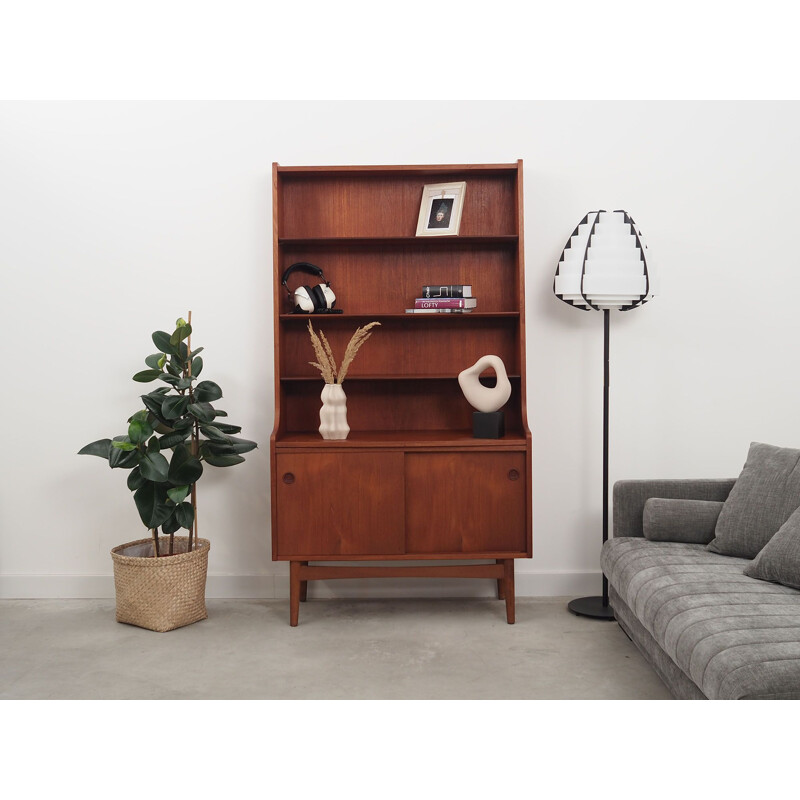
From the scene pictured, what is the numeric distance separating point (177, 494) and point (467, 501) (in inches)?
51.4

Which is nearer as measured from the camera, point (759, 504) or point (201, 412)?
point (759, 504)

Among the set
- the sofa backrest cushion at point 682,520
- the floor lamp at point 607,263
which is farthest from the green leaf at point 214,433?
the sofa backrest cushion at point 682,520

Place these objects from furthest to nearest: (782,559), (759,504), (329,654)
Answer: (329,654), (759,504), (782,559)

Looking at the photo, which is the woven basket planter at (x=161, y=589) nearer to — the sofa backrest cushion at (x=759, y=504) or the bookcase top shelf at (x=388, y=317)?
the bookcase top shelf at (x=388, y=317)

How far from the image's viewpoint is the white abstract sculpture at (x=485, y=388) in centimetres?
375

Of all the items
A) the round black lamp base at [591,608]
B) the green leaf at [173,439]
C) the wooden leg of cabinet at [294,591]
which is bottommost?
the round black lamp base at [591,608]

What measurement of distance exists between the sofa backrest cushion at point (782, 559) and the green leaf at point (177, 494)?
7.68 ft

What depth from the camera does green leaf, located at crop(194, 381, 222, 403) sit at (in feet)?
12.4

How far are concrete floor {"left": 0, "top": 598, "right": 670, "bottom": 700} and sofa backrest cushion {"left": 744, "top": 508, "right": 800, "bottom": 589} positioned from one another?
1.82 ft

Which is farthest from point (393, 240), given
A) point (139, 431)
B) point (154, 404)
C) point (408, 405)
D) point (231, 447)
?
point (139, 431)

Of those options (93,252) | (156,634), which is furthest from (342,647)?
(93,252)

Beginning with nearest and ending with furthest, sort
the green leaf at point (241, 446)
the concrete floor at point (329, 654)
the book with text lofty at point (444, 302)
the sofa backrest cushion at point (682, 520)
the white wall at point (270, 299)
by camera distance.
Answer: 1. the concrete floor at point (329, 654)
2. the sofa backrest cushion at point (682, 520)
3. the green leaf at point (241, 446)
4. the book with text lofty at point (444, 302)
5. the white wall at point (270, 299)

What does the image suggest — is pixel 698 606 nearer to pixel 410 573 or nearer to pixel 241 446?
pixel 410 573

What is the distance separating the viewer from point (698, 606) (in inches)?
101
